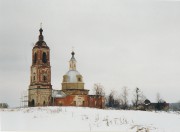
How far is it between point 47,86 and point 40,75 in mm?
1308

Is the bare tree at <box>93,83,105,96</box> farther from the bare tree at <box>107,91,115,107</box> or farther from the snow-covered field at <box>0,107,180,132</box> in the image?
the snow-covered field at <box>0,107,180,132</box>

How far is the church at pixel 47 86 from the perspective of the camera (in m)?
32.3

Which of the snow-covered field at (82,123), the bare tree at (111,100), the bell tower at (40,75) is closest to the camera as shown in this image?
the snow-covered field at (82,123)

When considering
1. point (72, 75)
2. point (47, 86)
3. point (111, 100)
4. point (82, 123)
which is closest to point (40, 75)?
point (47, 86)

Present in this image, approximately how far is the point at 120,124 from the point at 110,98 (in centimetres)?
4632

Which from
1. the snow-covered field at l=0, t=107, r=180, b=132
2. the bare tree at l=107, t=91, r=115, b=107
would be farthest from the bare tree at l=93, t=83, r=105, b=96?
the snow-covered field at l=0, t=107, r=180, b=132

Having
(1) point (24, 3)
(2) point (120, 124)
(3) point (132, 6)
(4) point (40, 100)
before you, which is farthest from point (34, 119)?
(4) point (40, 100)

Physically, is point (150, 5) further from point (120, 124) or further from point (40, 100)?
point (40, 100)

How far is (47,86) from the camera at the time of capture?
3316cm

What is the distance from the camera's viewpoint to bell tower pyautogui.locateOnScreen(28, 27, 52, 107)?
3222 cm

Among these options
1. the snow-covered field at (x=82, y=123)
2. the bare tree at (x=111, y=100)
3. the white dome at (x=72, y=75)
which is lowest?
the snow-covered field at (x=82, y=123)

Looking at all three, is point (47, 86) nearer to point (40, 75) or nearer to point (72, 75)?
point (40, 75)

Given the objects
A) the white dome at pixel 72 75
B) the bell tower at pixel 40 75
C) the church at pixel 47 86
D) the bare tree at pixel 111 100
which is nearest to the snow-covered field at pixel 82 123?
the church at pixel 47 86

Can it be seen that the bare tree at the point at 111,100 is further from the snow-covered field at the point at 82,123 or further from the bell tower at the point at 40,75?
the snow-covered field at the point at 82,123
